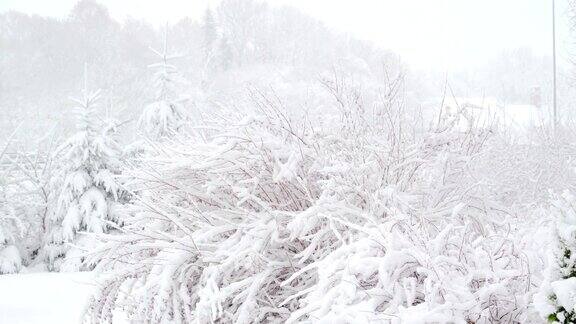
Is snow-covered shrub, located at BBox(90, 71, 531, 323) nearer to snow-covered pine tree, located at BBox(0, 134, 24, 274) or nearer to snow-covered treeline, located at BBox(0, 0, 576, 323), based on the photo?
snow-covered treeline, located at BBox(0, 0, 576, 323)

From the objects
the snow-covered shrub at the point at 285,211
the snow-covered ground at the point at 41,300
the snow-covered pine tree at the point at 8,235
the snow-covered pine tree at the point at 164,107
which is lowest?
the snow-covered pine tree at the point at 8,235

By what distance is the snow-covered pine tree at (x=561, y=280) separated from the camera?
240 cm

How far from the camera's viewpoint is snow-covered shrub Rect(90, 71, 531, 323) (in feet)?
13.6

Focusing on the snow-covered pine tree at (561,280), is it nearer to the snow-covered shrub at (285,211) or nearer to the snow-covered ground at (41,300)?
the snow-covered shrub at (285,211)

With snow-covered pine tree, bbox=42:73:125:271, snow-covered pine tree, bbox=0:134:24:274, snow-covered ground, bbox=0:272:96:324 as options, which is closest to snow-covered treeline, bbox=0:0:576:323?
snow-covered ground, bbox=0:272:96:324

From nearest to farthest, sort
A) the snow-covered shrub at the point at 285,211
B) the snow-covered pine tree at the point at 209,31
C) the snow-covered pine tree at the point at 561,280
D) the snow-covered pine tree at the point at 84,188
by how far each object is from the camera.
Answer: the snow-covered pine tree at the point at 561,280, the snow-covered shrub at the point at 285,211, the snow-covered pine tree at the point at 84,188, the snow-covered pine tree at the point at 209,31

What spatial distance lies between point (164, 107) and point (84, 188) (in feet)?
11.7

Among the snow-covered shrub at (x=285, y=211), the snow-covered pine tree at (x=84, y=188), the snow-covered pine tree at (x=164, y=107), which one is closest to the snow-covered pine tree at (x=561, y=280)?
the snow-covered shrub at (x=285, y=211)

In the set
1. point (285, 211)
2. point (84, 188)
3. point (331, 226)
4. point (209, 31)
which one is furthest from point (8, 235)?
point (209, 31)

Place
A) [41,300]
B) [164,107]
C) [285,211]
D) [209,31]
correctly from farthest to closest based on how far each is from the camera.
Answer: [209,31], [164,107], [41,300], [285,211]

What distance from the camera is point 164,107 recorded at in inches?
739

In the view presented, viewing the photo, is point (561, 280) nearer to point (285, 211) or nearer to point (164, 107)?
point (285, 211)

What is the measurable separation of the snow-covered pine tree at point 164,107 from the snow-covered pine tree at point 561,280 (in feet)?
53.6

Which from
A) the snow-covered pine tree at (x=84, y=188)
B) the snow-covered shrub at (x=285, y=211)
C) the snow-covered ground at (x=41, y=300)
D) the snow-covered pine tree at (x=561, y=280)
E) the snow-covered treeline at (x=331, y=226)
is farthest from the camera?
the snow-covered pine tree at (x=84, y=188)
